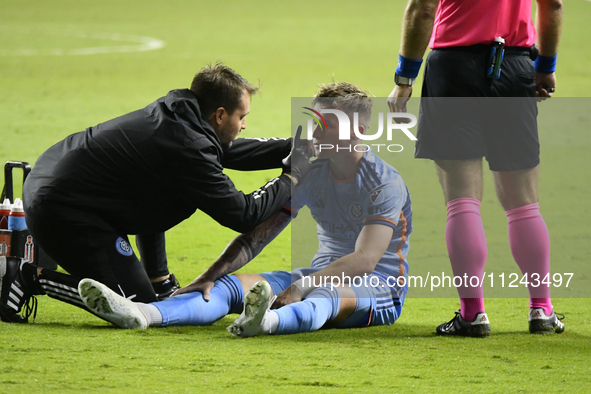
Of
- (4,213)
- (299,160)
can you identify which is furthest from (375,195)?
(4,213)

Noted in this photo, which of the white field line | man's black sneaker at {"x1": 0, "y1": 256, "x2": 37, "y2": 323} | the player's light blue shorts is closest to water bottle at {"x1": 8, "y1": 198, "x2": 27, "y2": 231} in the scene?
man's black sneaker at {"x1": 0, "y1": 256, "x2": 37, "y2": 323}

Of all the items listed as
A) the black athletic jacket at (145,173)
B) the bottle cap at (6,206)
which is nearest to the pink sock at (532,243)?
the black athletic jacket at (145,173)

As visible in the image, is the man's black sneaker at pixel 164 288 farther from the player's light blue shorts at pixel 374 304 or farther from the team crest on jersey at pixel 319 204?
the team crest on jersey at pixel 319 204

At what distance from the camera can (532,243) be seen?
2988 millimetres

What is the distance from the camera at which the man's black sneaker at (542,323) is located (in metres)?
2.99

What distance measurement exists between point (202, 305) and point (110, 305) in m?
0.38

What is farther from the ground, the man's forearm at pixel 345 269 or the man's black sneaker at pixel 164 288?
the man's forearm at pixel 345 269

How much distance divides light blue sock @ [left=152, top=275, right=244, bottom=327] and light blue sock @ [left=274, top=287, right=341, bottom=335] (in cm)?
32

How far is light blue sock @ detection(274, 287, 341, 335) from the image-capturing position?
9.42 ft

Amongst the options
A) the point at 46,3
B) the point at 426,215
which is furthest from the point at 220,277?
the point at 46,3

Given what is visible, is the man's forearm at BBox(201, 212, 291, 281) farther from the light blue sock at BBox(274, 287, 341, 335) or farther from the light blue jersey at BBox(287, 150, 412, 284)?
the light blue sock at BBox(274, 287, 341, 335)

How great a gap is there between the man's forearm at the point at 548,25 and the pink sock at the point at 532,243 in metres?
0.63

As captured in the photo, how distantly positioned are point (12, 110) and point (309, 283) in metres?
8.09

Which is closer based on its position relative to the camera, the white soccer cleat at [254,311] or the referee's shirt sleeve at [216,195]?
the white soccer cleat at [254,311]
